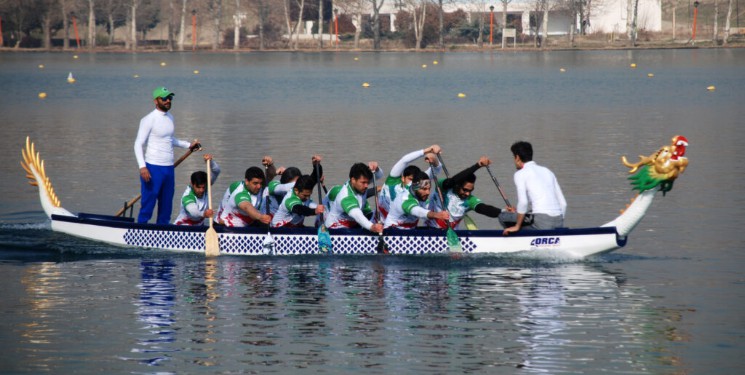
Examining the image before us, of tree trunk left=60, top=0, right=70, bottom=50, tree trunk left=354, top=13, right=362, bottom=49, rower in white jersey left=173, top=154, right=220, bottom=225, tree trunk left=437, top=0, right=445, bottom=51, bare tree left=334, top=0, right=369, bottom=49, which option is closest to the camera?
rower in white jersey left=173, top=154, right=220, bottom=225

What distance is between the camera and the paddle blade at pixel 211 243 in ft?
59.9

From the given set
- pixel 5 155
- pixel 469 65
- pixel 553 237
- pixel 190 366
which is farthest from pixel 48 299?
pixel 469 65

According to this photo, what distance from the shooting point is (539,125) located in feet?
134

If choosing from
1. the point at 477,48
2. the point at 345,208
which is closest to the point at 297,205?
the point at 345,208

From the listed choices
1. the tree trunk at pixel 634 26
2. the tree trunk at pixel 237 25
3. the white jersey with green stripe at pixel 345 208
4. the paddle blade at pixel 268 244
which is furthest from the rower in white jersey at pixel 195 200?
the tree trunk at pixel 237 25

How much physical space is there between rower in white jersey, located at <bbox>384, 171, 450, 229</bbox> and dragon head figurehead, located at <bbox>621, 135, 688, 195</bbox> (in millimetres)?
2858

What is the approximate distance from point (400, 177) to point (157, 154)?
3.86 m

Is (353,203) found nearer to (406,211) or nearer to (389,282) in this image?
(406,211)

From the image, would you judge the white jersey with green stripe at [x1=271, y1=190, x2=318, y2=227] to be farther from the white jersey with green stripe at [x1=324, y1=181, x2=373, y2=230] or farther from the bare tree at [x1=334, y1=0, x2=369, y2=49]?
the bare tree at [x1=334, y1=0, x2=369, y2=49]

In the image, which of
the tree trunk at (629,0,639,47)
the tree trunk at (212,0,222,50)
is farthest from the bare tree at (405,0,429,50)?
the tree trunk at (629,0,639,47)

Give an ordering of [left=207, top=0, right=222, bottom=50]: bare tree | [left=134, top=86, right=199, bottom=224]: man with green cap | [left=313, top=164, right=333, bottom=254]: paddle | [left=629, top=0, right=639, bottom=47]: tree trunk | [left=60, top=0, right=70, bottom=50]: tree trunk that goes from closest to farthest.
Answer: [left=313, top=164, right=333, bottom=254]: paddle → [left=134, top=86, right=199, bottom=224]: man with green cap → [left=629, top=0, right=639, bottom=47]: tree trunk → [left=60, top=0, right=70, bottom=50]: tree trunk → [left=207, top=0, right=222, bottom=50]: bare tree

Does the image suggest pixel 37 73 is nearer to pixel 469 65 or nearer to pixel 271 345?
pixel 469 65

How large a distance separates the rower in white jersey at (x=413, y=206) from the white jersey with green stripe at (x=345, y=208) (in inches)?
18.3

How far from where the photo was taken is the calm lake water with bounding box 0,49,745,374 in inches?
515
